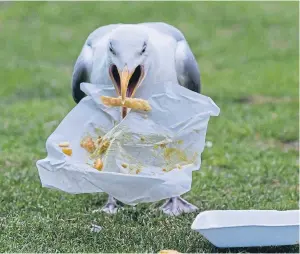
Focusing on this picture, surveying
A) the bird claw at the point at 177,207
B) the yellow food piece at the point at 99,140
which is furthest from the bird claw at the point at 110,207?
the yellow food piece at the point at 99,140

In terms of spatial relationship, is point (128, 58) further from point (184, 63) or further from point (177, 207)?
point (177, 207)

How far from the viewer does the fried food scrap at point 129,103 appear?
4547mm

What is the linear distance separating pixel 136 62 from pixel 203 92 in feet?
16.6

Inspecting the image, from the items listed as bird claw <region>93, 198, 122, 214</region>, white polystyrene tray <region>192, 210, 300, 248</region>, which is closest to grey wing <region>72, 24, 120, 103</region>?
bird claw <region>93, 198, 122, 214</region>

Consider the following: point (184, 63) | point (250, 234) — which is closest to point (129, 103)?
point (184, 63)

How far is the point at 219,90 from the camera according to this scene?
9.71 m

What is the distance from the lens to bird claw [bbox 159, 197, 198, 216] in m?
5.21

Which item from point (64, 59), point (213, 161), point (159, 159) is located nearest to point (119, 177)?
point (159, 159)

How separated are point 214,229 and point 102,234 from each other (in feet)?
2.24

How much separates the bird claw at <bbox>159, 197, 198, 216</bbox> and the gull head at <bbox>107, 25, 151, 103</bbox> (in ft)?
3.03

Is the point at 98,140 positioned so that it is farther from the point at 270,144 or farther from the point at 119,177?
the point at 270,144

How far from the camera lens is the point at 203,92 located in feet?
31.3

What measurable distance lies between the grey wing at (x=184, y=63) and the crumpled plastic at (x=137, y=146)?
310mm

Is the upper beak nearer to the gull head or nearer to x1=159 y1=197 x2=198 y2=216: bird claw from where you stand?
the gull head
